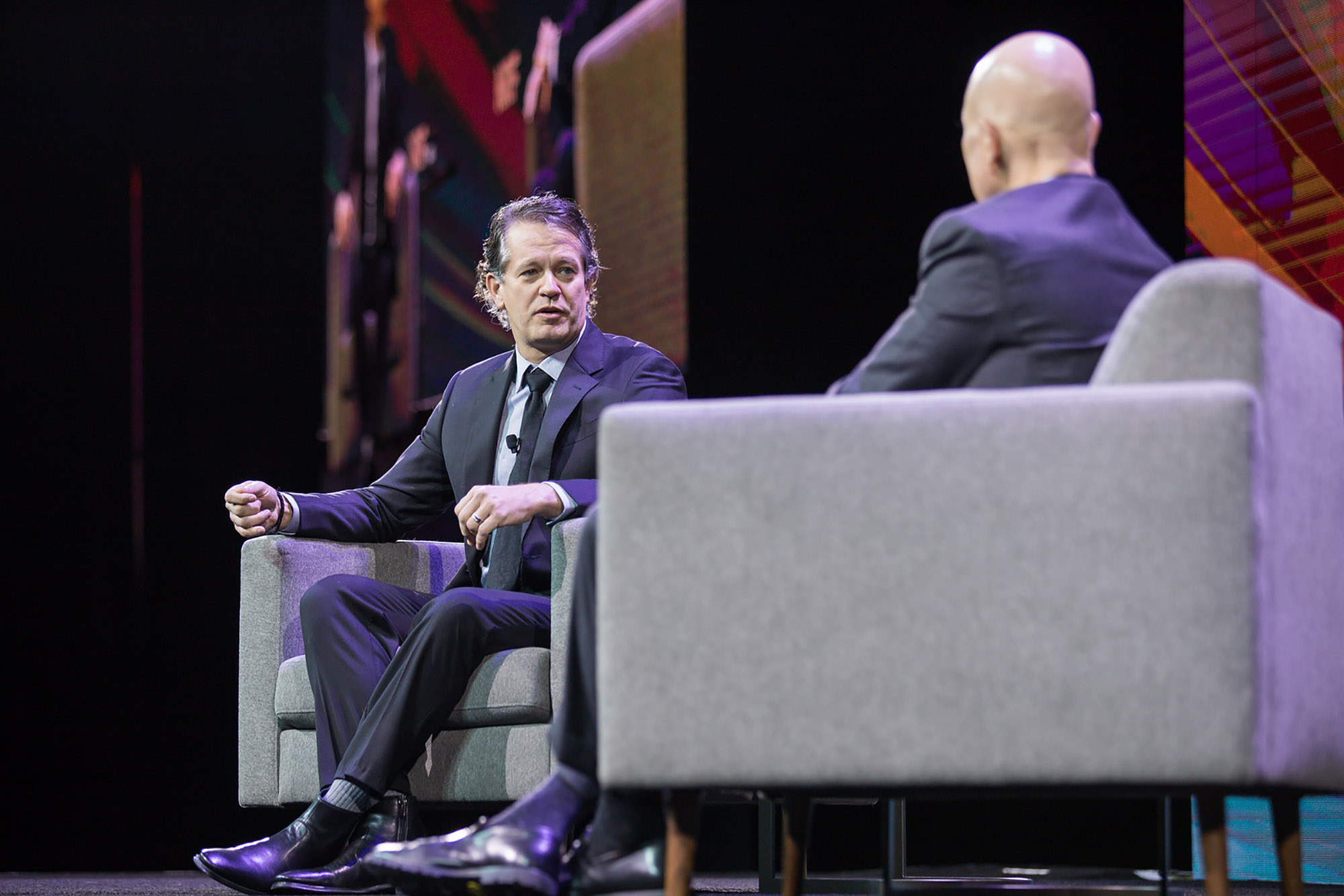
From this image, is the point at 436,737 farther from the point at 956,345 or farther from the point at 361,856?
the point at 956,345

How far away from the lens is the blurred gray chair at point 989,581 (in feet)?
4.45

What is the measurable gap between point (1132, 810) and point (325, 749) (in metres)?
2.17

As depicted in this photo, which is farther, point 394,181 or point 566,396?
point 394,181

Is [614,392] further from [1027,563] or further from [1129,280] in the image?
[1027,563]

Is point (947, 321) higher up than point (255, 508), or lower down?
higher up

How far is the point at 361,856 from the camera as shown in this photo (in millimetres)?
2152

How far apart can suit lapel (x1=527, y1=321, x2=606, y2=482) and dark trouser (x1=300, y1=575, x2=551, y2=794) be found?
0.33m

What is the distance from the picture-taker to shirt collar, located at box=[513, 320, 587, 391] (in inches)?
112

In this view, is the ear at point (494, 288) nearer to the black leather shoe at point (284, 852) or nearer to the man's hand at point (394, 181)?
the black leather shoe at point (284, 852)

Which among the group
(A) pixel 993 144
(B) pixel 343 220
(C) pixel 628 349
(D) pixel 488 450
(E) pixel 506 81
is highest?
(E) pixel 506 81

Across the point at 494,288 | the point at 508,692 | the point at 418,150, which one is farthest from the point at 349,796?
the point at 418,150

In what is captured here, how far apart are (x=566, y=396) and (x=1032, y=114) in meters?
1.25

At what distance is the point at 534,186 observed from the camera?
166 inches

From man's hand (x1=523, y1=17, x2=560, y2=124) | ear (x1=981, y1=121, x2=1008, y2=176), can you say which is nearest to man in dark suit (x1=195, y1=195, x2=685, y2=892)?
ear (x1=981, y1=121, x2=1008, y2=176)
